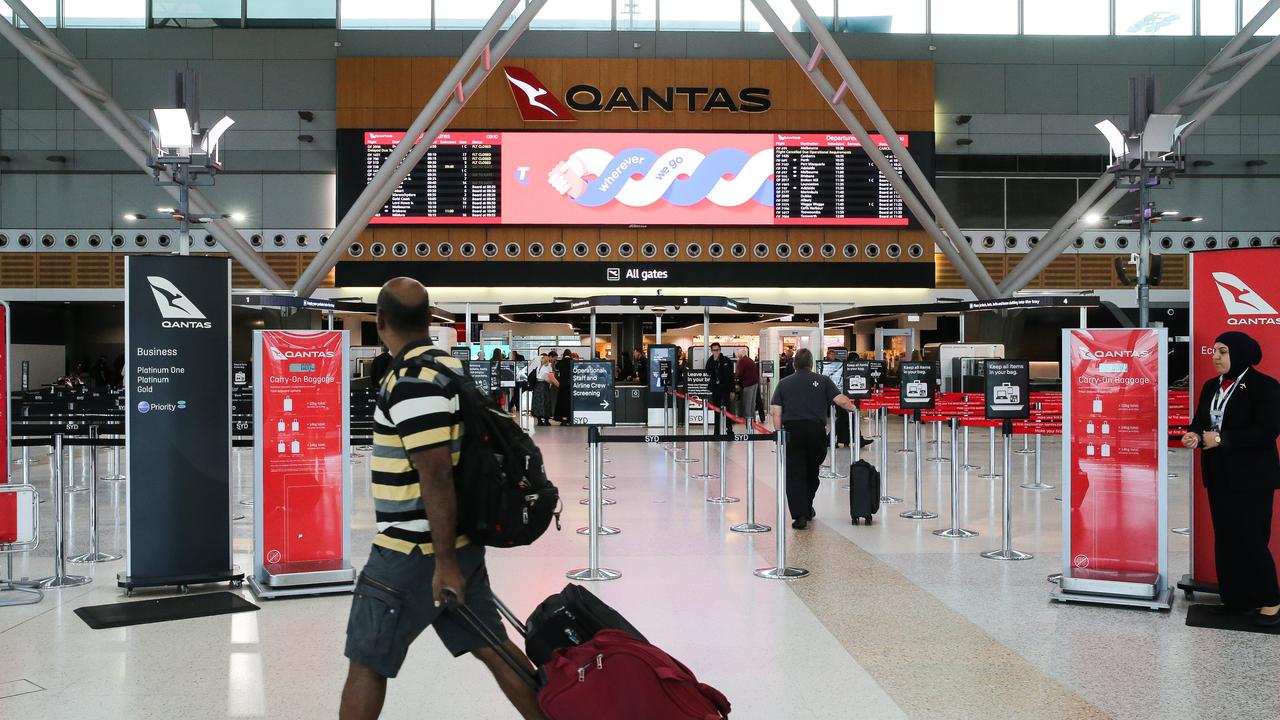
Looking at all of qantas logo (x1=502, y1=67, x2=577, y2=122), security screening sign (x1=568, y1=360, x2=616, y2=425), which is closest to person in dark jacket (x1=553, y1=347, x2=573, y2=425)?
qantas logo (x1=502, y1=67, x2=577, y2=122)

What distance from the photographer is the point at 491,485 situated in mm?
2664

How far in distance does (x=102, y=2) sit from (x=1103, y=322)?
23.9 m

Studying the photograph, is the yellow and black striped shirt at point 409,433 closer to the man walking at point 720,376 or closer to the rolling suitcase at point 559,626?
the rolling suitcase at point 559,626

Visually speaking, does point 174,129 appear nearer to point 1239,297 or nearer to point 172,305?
point 172,305

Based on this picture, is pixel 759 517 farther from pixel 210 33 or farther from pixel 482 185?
pixel 210 33

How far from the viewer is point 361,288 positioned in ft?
70.9

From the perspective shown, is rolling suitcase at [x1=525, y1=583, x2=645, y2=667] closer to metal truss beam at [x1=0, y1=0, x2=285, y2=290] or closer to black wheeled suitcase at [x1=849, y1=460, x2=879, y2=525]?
black wheeled suitcase at [x1=849, y1=460, x2=879, y2=525]

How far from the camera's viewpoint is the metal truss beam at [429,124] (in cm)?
1565

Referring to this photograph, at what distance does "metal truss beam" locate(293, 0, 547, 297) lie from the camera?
15.6 metres

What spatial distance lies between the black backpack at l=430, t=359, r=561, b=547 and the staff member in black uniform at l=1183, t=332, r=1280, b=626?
156 inches

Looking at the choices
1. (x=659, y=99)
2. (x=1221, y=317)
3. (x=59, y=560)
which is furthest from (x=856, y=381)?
(x=659, y=99)

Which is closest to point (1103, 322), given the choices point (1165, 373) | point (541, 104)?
point (541, 104)

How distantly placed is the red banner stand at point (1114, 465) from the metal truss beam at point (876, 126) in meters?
10.9

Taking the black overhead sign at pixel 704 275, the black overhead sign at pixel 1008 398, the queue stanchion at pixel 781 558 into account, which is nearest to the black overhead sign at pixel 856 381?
the black overhead sign at pixel 1008 398
